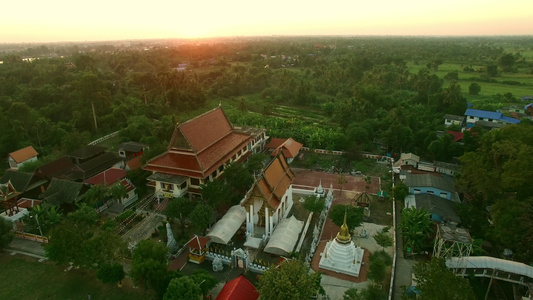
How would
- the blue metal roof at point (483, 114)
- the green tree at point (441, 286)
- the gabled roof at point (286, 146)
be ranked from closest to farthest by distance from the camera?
the green tree at point (441, 286), the gabled roof at point (286, 146), the blue metal roof at point (483, 114)

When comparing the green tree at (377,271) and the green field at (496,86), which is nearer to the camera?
the green tree at (377,271)

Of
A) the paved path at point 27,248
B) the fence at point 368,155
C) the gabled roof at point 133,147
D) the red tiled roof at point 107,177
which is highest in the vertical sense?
the red tiled roof at point 107,177

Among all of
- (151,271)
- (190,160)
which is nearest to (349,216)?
(151,271)

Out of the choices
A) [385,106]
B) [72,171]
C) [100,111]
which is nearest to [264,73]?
[385,106]

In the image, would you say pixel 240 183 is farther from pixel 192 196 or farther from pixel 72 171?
pixel 72 171

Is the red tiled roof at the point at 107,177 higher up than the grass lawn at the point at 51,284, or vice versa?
the red tiled roof at the point at 107,177

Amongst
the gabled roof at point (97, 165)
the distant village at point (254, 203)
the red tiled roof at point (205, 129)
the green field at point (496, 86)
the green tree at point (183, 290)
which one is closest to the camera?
the green tree at point (183, 290)

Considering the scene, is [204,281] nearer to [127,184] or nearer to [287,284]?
[287,284]

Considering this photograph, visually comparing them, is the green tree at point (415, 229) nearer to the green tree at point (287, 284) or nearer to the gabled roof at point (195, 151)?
the green tree at point (287, 284)

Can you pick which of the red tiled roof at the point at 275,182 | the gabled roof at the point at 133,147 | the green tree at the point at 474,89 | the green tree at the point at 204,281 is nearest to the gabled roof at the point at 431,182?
the red tiled roof at the point at 275,182
